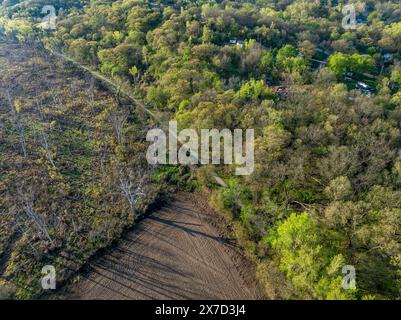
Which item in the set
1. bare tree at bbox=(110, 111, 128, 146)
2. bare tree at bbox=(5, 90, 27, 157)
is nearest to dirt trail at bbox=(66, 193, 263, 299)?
bare tree at bbox=(110, 111, 128, 146)

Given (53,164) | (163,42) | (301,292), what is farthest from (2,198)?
(163,42)

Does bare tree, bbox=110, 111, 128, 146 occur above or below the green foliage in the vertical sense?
above

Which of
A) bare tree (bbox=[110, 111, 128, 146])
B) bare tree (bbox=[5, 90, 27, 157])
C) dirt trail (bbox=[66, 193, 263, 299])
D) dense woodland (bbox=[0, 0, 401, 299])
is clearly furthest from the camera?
bare tree (bbox=[110, 111, 128, 146])

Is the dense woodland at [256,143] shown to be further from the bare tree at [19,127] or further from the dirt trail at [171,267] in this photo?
the dirt trail at [171,267]

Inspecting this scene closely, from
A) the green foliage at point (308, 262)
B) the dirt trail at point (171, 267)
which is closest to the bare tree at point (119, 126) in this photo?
the dirt trail at point (171, 267)

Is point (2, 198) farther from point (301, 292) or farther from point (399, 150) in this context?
point (399, 150)

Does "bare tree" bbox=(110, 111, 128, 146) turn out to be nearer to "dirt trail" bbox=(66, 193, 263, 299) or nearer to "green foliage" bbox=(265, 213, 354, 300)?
"dirt trail" bbox=(66, 193, 263, 299)
